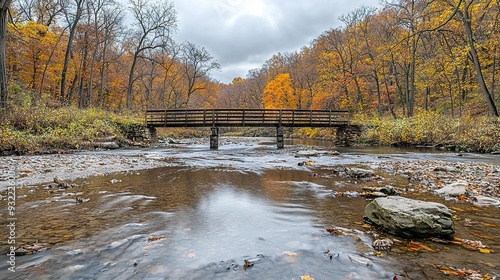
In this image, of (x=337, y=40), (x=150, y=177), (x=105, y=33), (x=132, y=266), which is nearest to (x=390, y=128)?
(x=337, y=40)

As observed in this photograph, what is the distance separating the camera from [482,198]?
5062mm

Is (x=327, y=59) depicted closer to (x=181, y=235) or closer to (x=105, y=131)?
(x=105, y=131)

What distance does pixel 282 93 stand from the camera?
42.6 metres

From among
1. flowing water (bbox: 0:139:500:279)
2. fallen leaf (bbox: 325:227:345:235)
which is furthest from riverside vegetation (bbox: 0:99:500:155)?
fallen leaf (bbox: 325:227:345:235)

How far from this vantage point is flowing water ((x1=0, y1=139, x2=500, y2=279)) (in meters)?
2.62

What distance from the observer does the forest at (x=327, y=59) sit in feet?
61.1

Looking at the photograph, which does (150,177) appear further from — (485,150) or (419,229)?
(485,150)

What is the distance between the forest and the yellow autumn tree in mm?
158

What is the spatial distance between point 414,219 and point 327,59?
34374mm

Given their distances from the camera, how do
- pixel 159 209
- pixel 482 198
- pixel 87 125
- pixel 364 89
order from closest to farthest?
pixel 159 209, pixel 482 198, pixel 87 125, pixel 364 89

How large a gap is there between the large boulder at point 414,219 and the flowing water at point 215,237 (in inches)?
6.7

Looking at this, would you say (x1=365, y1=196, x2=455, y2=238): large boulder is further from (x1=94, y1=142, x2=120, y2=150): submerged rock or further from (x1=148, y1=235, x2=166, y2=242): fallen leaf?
(x1=94, y1=142, x2=120, y2=150): submerged rock

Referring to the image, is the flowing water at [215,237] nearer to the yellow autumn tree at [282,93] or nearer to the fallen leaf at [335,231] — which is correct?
the fallen leaf at [335,231]

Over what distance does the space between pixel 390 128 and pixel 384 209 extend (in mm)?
20463
